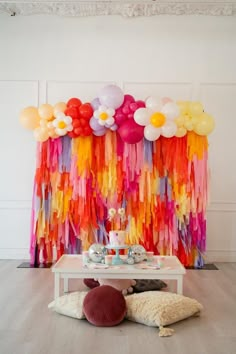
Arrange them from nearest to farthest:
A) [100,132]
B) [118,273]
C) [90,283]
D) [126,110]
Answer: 1. [118,273]
2. [90,283]
3. [126,110]
4. [100,132]

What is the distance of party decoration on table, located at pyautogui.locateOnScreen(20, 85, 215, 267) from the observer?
4281 mm

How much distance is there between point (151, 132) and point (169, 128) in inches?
7.2

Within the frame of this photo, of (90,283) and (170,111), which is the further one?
(170,111)

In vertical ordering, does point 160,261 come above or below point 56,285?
above

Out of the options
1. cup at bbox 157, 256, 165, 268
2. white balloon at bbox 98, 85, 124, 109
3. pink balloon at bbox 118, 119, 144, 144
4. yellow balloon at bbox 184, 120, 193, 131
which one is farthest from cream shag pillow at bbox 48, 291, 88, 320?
yellow balloon at bbox 184, 120, 193, 131

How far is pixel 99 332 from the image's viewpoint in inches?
101

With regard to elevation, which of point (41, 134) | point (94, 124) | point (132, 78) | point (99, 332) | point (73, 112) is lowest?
point (99, 332)

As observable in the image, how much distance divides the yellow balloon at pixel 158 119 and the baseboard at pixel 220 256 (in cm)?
173

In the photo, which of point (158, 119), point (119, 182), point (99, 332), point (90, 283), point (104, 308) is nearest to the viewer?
point (99, 332)

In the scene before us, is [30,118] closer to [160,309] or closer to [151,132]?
[151,132]

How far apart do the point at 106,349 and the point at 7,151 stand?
3.09 m

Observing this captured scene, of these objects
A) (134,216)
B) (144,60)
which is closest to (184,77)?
(144,60)

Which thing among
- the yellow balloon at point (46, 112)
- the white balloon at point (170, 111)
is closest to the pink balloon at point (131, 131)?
the white balloon at point (170, 111)

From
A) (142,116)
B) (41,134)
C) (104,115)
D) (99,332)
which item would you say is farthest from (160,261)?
(41,134)
